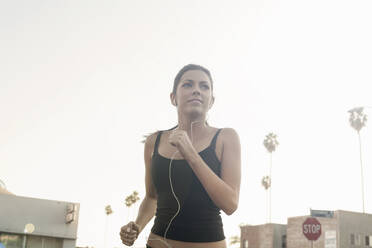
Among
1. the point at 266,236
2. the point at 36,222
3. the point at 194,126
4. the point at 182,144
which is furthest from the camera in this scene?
the point at 266,236

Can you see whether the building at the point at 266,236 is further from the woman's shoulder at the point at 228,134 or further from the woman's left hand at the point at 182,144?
the woman's left hand at the point at 182,144

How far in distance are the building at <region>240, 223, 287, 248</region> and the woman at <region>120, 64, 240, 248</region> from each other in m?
63.6

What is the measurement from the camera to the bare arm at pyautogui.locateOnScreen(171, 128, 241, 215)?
2.34 metres

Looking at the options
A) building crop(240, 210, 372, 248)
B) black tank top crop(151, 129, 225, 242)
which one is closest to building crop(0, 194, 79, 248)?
building crop(240, 210, 372, 248)

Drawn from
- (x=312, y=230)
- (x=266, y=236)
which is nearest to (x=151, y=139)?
(x=312, y=230)

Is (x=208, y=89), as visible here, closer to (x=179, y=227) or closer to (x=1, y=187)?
(x=179, y=227)

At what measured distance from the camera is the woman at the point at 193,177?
239 centimetres

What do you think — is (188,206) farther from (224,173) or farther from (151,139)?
(151,139)

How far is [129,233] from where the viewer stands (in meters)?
2.59

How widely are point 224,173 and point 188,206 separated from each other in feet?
0.89

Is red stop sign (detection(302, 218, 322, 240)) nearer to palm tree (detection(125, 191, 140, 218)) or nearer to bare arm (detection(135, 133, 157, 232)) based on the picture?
bare arm (detection(135, 133, 157, 232))

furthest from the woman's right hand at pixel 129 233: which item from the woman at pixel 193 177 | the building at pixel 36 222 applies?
the building at pixel 36 222

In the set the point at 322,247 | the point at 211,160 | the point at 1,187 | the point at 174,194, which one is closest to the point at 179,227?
the point at 174,194

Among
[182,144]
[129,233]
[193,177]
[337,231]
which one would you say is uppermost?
[337,231]
